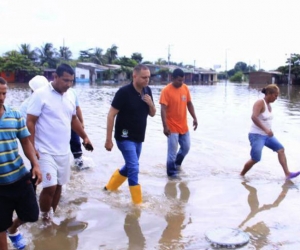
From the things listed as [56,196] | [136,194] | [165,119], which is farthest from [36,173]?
[165,119]

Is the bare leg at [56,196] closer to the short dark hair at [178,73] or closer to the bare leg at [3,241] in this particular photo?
the bare leg at [3,241]

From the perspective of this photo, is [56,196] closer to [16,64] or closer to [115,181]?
[115,181]

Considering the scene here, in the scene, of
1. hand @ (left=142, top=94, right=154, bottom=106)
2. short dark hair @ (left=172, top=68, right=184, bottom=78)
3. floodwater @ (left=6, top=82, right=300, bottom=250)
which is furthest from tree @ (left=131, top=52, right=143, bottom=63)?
hand @ (left=142, top=94, right=154, bottom=106)

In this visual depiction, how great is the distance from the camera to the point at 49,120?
4.21 meters

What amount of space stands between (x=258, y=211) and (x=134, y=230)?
172 cm

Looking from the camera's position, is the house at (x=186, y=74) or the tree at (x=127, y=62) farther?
the house at (x=186, y=74)

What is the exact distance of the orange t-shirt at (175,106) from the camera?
647cm

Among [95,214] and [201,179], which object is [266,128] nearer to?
[201,179]

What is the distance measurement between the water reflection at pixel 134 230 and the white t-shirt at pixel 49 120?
3.71 feet

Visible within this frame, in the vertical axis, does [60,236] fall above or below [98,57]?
below

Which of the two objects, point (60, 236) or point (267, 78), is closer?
point (60, 236)

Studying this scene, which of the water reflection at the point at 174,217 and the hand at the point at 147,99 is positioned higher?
the hand at the point at 147,99

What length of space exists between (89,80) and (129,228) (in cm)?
6266

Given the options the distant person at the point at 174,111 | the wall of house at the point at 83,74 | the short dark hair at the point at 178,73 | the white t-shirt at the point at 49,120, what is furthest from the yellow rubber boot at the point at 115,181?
the wall of house at the point at 83,74
